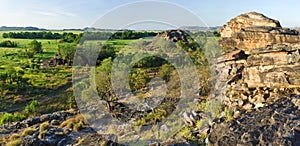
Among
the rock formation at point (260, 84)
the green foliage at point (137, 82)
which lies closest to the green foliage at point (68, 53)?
the green foliage at point (137, 82)

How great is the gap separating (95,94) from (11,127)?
8345 millimetres

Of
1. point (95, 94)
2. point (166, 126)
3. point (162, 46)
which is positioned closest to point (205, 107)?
point (166, 126)

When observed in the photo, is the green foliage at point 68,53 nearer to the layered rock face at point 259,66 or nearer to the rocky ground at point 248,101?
the rocky ground at point 248,101

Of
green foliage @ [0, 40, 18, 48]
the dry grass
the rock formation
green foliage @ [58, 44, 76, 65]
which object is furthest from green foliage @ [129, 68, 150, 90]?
green foliage @ [0, 40, 18, 48]

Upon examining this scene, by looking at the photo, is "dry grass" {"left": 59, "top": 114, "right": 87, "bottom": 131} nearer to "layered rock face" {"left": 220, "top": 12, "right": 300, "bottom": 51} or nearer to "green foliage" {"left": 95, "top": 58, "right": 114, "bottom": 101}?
"green foliage" {"left": 95, "top": 58, "right": 114, "bottom": 101}

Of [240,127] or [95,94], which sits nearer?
[240,127]

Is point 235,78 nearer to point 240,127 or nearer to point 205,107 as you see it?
point 205,107

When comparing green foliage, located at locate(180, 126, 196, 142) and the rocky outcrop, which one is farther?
green foliage, located at locate(180, 126, 196, 142)

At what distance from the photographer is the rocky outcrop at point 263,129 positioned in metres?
8.52

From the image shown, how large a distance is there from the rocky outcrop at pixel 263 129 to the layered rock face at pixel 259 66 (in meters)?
3.60

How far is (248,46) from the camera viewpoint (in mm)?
18312

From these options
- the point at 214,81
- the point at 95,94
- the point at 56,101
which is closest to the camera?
the point at 214,81

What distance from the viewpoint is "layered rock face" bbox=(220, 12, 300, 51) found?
1645 cm

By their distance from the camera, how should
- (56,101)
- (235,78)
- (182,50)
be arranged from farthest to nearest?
1. (182,50)
2. (56,101)
3. (235,78)
